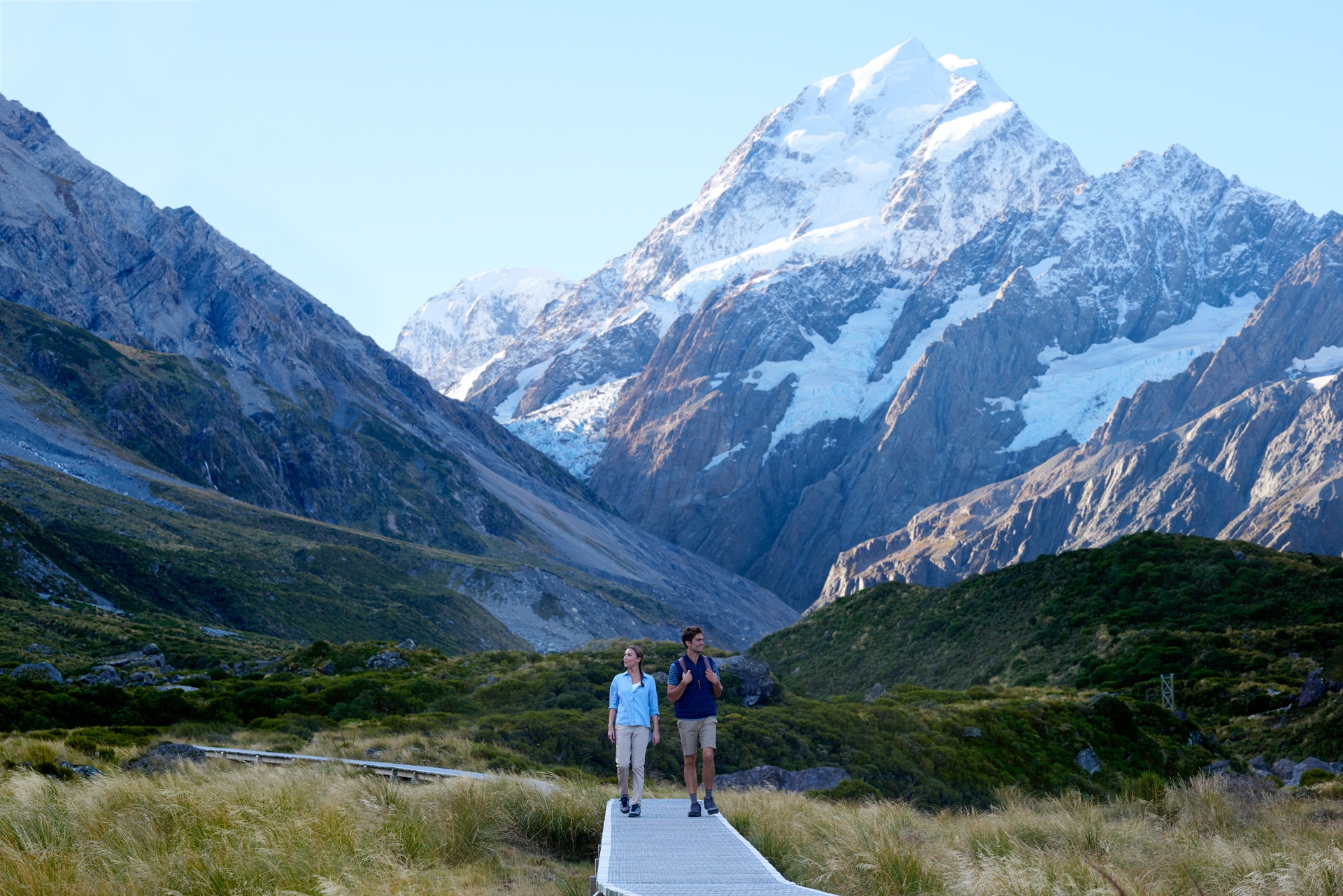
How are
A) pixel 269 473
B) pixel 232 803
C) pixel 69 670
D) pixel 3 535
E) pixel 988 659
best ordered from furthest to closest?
pixel 269 473 < pixel 3 535 < pixel 988 659 < pixel 69 670 < pixel 232 803

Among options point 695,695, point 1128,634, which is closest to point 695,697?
point 695,695

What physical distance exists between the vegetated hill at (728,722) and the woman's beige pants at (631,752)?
33.0 feet

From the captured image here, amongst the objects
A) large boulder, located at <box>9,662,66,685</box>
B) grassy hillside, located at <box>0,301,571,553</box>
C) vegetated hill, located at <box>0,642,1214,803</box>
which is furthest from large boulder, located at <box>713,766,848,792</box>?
grassy hillside, located at <box>0,301,571,553</box>

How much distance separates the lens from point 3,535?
255 ft

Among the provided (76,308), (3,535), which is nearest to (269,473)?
(76,308)

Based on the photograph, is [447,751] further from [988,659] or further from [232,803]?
[988,659]

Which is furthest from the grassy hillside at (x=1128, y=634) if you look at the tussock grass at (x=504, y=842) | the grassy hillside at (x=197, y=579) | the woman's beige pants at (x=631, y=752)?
the grassy hillside at (x=197, y=579)

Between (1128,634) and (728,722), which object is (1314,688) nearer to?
(1128,634)

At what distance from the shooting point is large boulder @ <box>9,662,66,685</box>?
4066 centimetres

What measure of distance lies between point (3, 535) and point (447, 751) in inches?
2643

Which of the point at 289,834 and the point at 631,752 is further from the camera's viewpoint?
the point at 631,752

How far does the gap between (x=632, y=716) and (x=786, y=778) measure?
13.7 m

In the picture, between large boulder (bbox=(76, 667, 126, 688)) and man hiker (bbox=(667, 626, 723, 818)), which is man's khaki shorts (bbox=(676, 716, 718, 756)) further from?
large boulder (bbox=(76, 667, 126, 688))

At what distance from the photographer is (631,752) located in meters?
16.1
